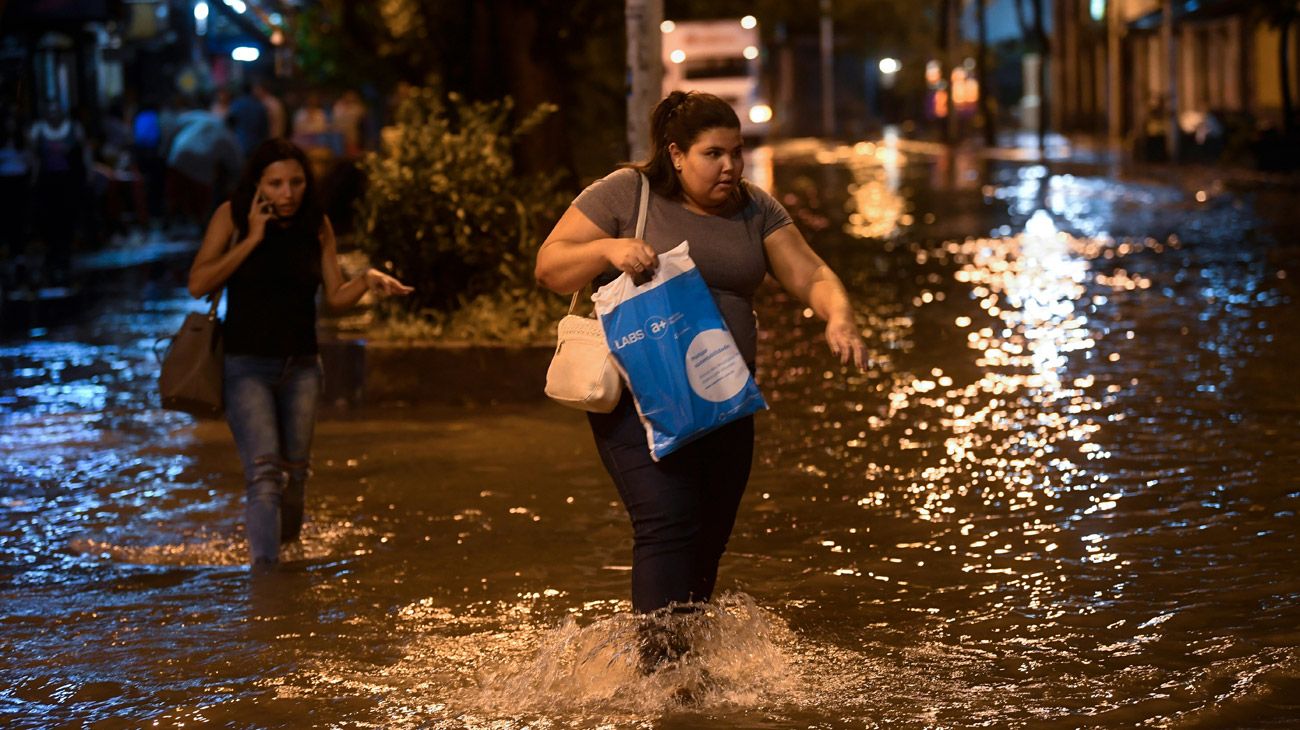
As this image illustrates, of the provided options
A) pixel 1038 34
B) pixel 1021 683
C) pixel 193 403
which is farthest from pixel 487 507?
pixel 1038 34

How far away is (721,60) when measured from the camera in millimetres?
54812

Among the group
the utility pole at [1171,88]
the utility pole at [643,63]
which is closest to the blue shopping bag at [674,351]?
the utility pole at [643,63]

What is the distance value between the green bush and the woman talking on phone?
4580 mm

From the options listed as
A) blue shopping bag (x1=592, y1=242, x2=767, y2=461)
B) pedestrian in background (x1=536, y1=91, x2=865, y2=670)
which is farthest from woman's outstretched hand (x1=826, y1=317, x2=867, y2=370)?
blue shopping bag (x1=592, y1=242, x2=767, y2=461)

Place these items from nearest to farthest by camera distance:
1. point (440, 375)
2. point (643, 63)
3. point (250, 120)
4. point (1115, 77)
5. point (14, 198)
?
1. point (440, 375)
2. point (643, 63)
3. point (14, 198)
4. point (250, 120)
5. point (1115, 77)

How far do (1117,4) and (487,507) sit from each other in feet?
155

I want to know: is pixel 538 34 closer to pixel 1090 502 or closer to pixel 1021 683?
pixel 1090 502

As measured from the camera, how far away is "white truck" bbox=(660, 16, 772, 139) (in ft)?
174

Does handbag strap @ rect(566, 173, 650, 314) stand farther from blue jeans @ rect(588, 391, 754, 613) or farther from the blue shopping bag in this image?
blue jeans @ rect(588, 391, 754, 613)

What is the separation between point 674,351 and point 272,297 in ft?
8.33

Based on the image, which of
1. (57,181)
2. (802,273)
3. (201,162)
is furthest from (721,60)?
(802,273)

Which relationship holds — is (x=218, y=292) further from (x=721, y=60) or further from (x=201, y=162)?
(x=721, y=60)

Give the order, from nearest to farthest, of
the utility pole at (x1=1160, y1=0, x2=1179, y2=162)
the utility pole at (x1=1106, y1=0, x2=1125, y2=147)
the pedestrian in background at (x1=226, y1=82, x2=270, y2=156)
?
1. the pedestrian in background at (x1=226, y1=82, x2=270, y2=156)
2. the utility pole at (x1=1160, y1=0, x2=1179, y2=162)
3. the utility pole at (x1=1106, y1=0, x2=1125, y2=147)

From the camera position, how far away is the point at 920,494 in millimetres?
8555
